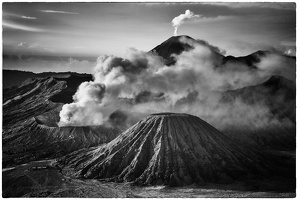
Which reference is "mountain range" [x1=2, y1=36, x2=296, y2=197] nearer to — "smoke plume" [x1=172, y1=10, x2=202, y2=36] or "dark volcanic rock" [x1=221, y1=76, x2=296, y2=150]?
"dark volcanic rock" [x1=221, y1=76, x2=296, y2=150]

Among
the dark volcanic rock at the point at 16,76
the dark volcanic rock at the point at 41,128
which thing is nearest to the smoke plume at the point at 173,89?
the dark volcanic rock at the point at 41,128

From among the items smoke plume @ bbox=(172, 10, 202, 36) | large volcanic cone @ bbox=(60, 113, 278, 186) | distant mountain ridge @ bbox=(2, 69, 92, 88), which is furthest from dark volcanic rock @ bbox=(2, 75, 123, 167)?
smoke plume @ bbox=(172, 10, 202, 36)

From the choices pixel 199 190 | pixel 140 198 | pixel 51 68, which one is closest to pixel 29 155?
pixel 51 68

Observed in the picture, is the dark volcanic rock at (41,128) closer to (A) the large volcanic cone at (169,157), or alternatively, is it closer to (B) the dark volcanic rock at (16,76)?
(B) the dark volcanic rock at (16,76)

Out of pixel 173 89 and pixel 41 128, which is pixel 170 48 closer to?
pixel 173 89

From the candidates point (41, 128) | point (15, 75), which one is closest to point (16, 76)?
point (15, 75)

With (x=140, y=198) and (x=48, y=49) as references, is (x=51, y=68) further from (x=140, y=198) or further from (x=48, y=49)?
(x=140, y=198)
